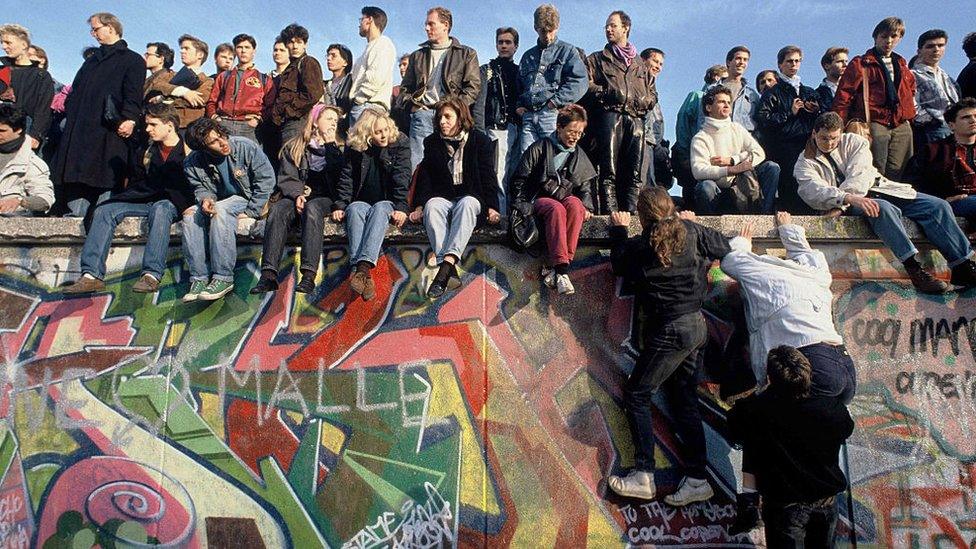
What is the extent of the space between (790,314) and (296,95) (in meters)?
5.25

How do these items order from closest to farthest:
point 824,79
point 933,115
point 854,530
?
point 854,530, point 933,115, point 824,79

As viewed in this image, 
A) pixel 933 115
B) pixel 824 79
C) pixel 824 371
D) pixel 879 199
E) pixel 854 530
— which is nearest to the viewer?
pixel 824 371

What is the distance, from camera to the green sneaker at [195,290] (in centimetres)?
579

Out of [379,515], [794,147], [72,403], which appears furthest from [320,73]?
[794,147]

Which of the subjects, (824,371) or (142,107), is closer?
(824,371)

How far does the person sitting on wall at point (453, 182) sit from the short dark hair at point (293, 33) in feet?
8.80

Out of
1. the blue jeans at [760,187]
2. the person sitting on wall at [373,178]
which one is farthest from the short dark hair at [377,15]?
the blue jeans at [760,187]

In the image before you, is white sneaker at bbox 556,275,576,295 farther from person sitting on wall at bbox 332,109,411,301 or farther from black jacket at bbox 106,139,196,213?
black jacket at bbox 106,139,196,213

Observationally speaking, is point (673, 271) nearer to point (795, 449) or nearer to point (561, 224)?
point (561, 224)

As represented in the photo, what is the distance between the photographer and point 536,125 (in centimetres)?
711

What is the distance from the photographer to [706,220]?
598 cm

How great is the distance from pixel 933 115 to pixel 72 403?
855 centimetres

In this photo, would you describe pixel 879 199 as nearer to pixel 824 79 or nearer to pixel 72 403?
pixel 824 79

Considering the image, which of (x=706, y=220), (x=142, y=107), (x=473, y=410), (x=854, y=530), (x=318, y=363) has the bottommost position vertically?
(x=854, y=530)
